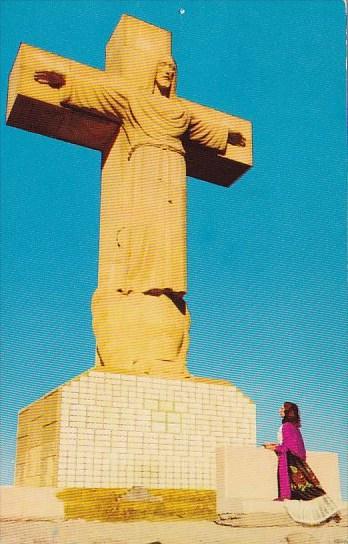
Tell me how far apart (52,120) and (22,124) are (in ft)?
1.44

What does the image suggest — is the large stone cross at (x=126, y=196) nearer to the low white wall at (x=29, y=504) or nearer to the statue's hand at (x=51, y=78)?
the statue's hand at (x=51, y=78)

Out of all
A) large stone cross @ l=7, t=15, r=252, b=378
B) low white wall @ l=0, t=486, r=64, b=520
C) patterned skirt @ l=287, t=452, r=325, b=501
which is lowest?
low white wall @ l=0, t=486, r=64, b=520

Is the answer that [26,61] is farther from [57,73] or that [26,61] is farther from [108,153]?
[108,153]

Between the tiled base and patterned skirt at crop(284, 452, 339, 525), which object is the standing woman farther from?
the tiled base

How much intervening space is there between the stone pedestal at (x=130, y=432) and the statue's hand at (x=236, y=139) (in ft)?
13.3

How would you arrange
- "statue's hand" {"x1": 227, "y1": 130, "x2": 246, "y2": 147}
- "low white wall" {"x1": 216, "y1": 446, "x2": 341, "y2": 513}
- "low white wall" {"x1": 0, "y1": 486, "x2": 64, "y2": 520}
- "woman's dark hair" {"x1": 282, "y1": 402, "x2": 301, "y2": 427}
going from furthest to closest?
"statue's hand" {"x1": 227, "y1": 130, "x2": 246, "y2": 147} < "woman's dark hair" {"x1": 282, "y1": 402, "x2": 301, "y2": 427} < "low white wall" {"x1": 216, "y1": 446, "x2": 341, "y2": 513} < "low white wall" {"x1": 0, "y1": 486, "x2": 64, "y2": 520}

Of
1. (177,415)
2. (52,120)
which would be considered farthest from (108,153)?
(177,415)

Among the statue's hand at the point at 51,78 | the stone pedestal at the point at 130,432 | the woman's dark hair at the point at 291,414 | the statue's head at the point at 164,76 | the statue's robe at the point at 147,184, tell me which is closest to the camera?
the stone pedestal at the point at 130,432

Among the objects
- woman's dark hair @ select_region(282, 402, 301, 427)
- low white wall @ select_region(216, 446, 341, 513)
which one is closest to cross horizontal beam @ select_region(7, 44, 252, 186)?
woman's dark hair @ select_region(282, 402, 301, 427)

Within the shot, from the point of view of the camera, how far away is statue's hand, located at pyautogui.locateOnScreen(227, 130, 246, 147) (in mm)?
10523

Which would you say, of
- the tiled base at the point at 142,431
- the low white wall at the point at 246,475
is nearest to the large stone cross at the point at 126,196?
the tiled base at the point at 142,431

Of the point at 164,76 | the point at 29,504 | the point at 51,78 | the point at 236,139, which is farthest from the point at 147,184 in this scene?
the point at 29,504

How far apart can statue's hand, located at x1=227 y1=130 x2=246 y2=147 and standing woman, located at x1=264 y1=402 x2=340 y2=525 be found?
4672mm

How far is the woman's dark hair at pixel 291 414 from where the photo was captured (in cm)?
719
